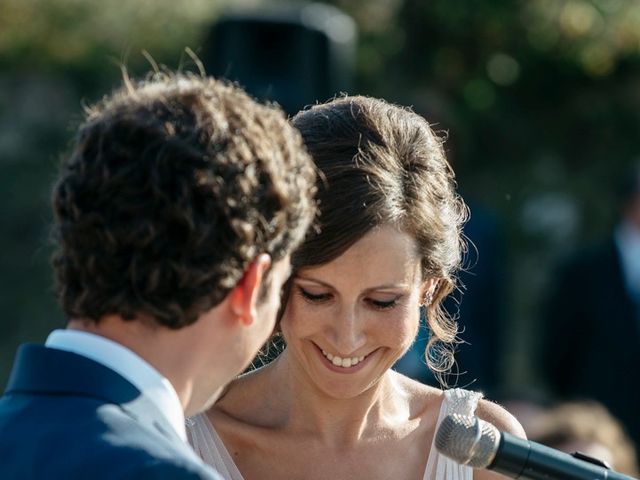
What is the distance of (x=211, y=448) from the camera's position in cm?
366

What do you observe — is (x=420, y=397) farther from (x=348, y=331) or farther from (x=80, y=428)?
(x=80, y=428)

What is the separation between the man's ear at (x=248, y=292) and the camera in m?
2.51

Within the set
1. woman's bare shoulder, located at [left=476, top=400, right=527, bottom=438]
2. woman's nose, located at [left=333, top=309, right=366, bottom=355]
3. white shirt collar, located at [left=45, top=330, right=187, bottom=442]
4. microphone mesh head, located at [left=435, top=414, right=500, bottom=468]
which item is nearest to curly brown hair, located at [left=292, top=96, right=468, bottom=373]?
woman's nose, located at [left=333, top=309, right=366, bottom=355]

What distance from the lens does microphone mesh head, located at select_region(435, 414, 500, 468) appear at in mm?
2656

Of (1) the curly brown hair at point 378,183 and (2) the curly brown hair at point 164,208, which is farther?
(1) the curly brown hair at point 378,183

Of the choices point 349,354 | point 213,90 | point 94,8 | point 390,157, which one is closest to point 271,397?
point 349,354

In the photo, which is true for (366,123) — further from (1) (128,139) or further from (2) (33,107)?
(2) (33,107)

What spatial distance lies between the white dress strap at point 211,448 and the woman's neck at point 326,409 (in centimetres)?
19

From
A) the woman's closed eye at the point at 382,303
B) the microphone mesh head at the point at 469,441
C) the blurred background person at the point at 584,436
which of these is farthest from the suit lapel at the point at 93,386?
the blurred background person at the point at 584,436

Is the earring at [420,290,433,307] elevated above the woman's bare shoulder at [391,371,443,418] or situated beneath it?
elevated above

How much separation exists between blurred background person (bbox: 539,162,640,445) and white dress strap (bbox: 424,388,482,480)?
392cm

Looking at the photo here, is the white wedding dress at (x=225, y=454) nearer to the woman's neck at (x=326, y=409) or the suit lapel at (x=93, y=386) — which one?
the woman's neck at (x=326, y=409)

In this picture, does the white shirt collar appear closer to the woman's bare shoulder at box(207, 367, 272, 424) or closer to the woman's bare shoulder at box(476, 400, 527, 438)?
the woman's bare shoulder at box(207, 367, 272, 424)

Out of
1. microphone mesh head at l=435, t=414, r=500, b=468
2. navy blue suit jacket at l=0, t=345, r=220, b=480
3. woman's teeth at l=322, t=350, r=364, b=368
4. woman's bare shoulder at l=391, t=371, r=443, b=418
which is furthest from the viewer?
woman's bare shoulder at l=391, t=371, r=443, b=418
